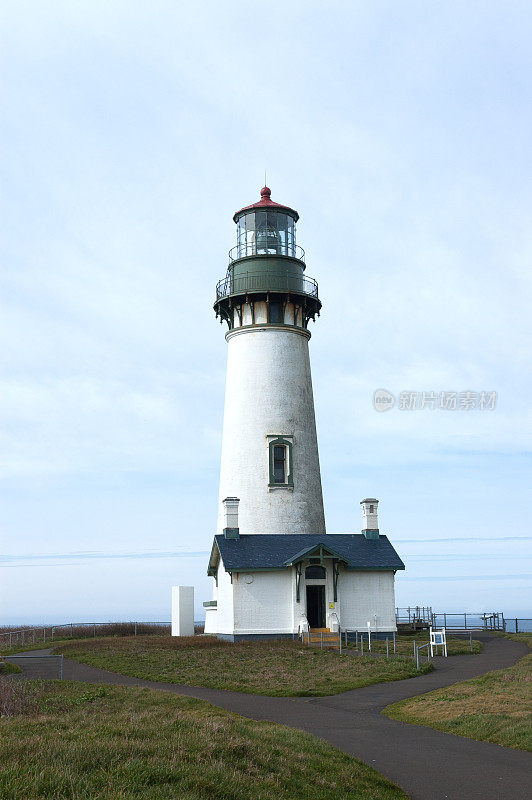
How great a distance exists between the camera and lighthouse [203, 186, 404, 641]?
3566 cm

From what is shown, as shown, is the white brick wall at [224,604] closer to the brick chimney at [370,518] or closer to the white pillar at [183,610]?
the white pillar at [183,610]

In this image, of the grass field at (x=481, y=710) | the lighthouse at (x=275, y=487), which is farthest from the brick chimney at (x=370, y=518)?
the grass field at (x=481, y=710)

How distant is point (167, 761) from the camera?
922 centimetres

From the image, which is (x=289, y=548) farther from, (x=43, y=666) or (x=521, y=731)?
(x=521, y=731)

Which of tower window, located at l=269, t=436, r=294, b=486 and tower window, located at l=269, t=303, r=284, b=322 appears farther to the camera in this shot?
tower window, located at l=269, t=303, r=284, b=322

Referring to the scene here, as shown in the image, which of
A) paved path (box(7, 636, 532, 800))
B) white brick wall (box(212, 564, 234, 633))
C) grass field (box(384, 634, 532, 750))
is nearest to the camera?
paved path (box(7, 636, 532, 800))

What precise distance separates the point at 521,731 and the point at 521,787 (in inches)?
135

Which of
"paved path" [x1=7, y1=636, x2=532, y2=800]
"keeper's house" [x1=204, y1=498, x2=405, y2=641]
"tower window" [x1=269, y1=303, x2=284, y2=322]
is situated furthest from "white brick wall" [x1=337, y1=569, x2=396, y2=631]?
"tower window" [x1=269, y1=303, x2=284, y2=322]

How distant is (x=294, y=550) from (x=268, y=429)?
6707 millimetres

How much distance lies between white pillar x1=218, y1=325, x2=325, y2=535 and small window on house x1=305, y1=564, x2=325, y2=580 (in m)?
3.66

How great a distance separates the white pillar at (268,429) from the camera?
39.9 metres

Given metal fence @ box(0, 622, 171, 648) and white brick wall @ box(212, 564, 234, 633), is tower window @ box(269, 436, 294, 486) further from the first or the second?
metal fence @ box(0, 622, 171, 648)

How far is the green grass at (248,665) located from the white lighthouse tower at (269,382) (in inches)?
319

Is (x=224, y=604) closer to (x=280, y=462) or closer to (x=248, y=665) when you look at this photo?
(x=280, y=462)
